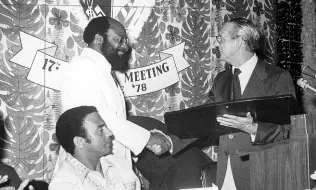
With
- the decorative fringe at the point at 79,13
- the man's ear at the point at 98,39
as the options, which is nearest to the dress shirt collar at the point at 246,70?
the man's ear at the point at 98,39

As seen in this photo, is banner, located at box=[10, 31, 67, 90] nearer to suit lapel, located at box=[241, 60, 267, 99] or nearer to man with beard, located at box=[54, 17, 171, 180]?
man with beard, located at box=[54, 17, 171, 180]

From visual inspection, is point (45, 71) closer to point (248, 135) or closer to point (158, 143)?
point (158, 143)

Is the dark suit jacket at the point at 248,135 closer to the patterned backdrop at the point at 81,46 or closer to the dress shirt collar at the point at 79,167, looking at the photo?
the dress shirt collar at the point at 79,167

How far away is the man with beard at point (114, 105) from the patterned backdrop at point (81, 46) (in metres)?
0.68

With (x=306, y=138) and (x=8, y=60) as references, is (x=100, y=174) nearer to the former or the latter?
(x=306, y=138)

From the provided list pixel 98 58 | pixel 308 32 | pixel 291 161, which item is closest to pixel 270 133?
pixel 291 161

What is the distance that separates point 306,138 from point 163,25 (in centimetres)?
228

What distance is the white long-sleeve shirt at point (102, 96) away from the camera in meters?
2.29

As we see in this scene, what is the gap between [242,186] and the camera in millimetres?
1935

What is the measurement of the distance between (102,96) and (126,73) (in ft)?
3.40

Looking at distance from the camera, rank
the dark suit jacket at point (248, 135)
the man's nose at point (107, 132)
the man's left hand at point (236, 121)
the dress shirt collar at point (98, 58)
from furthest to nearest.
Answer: the dress shirt collar at point (98, 58) → the man's nose at point (107, 132) → the dark suit jacket at point (248, 135) → the man's left hand at point (236, 121)

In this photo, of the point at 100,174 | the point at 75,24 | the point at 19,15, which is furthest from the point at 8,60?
the point at 100,174

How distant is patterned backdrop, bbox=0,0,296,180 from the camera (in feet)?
10.1

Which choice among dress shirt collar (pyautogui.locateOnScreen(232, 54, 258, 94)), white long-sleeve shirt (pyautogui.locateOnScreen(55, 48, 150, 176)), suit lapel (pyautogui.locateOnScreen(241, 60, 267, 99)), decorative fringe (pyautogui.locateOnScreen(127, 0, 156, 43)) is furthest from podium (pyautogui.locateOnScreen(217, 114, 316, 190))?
decorative fringe (pyautogui.locateOnScreen(127, 0, 156, 43))
